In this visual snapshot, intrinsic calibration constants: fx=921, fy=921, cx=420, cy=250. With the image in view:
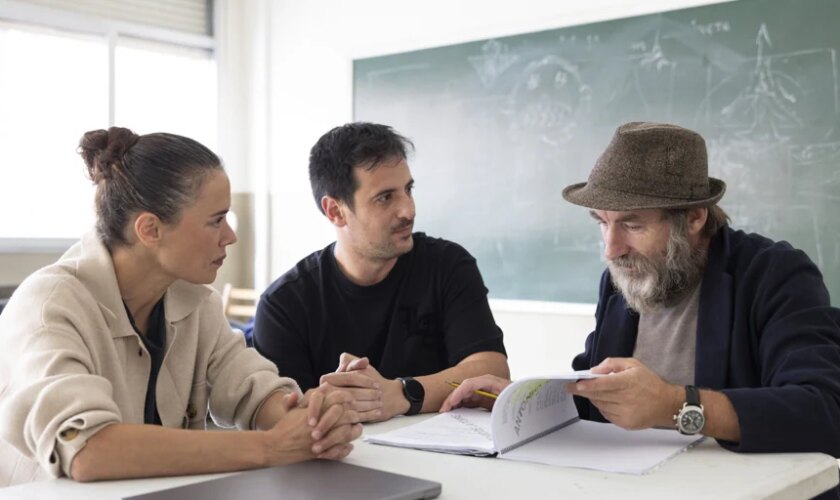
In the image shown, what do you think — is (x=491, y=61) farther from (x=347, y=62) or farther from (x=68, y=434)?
(x=68, y=434)

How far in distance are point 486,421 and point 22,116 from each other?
435 centimetres

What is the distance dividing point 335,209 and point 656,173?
1056 mm

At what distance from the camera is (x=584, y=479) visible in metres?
1.35

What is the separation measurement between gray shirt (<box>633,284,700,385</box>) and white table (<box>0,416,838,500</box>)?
41cm

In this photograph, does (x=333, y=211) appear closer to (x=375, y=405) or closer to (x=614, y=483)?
(x=375, y=405)

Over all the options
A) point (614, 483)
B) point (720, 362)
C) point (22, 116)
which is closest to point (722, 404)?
point (720, 362)

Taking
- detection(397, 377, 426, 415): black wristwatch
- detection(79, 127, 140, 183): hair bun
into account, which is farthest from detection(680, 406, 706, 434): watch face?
detection(79, 127, 140, 183): hair bun

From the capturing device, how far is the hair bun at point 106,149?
1.77m

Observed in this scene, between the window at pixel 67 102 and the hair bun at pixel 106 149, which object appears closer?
the hair bun at pixel 106 149

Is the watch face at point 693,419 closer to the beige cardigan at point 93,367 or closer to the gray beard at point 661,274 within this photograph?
the gray beard at point 661,274

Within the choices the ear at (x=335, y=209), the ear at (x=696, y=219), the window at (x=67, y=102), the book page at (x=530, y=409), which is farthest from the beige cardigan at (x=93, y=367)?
the window at (x=67, y=102)

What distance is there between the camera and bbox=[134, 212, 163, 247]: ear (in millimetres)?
1751

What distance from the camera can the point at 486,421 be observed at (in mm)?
1823

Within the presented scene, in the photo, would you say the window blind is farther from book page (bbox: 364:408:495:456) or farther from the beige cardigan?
book page (bbox: 364:408:495:456)
